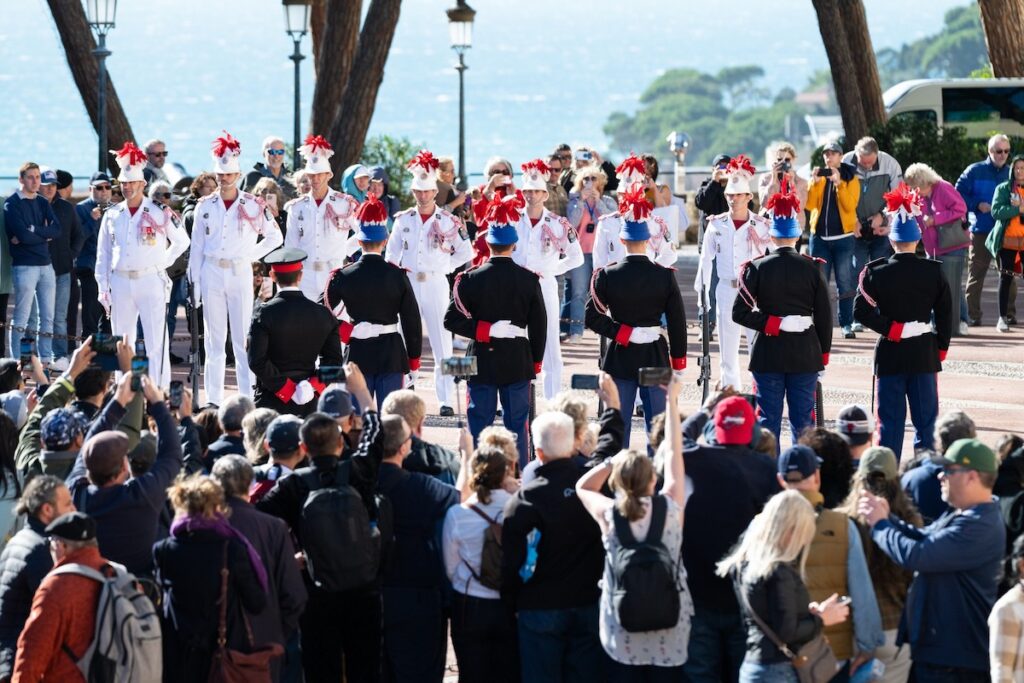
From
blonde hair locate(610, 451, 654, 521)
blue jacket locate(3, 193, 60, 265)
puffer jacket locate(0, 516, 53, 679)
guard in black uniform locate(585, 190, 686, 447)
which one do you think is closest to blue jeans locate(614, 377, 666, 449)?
Answer: guard in black uniform locate(585, 190, 686, 447)

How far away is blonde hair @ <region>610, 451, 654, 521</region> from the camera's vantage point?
7.57m

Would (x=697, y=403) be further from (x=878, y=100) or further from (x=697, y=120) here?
(x=697, y=120)

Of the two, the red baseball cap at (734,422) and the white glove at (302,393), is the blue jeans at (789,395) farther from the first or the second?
the red baseball cap at (734,422)

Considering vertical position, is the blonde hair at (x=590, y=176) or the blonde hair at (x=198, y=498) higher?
the blonde hair at (x=590, y=176)

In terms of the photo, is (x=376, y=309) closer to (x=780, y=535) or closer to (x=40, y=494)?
(x=40, y=494)

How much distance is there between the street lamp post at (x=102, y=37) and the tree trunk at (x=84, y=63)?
5.21ft

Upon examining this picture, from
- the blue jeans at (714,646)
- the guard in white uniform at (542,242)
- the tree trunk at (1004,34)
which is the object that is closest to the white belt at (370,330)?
the guard in white uniform at (542,242)

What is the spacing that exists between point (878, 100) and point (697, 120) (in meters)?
143

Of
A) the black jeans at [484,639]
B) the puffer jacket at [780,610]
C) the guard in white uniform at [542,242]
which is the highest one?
the guard in white uniform at [542,242]

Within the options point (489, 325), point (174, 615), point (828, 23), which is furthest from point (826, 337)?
point (828, 23)

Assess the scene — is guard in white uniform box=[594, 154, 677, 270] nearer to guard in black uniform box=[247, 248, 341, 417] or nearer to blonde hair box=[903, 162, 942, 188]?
blonde hair box=[903, 162, 942, 188]

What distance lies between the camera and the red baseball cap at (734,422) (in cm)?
809

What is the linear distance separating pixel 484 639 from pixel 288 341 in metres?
3.73

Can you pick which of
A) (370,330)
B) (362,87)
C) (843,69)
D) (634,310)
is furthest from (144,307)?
(843,69)
